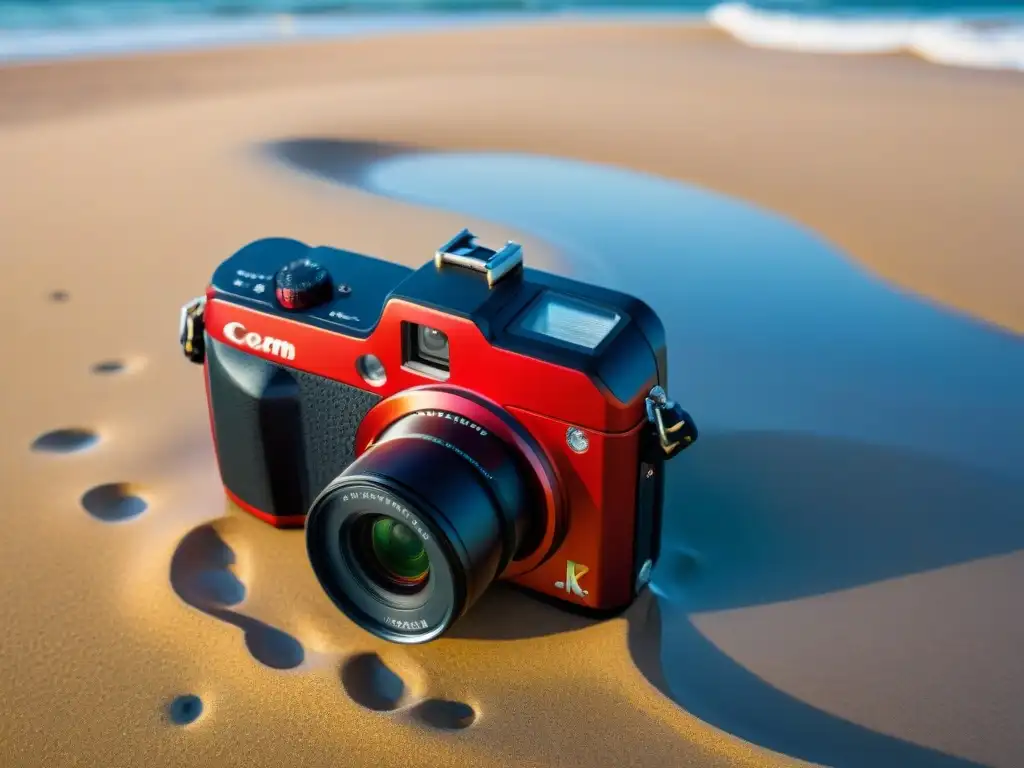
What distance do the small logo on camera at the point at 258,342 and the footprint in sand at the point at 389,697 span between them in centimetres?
55

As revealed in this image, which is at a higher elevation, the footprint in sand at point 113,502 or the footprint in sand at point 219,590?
the footprint in sand at point 113,502

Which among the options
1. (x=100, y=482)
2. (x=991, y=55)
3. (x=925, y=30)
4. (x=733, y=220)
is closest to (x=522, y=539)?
(x=100, y=482)

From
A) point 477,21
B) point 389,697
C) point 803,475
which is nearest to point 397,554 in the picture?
point 389,697

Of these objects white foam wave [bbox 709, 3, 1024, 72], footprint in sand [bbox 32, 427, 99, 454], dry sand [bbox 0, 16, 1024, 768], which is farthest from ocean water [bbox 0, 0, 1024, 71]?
footprint in sand [bbox 32, 427, 99, 454]

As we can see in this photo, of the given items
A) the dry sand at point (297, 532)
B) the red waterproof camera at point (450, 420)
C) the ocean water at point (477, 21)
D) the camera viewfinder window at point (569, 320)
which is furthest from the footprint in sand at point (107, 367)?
the ocean water at point (477, 21)

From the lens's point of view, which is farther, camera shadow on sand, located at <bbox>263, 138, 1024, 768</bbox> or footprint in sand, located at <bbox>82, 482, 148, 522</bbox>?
footprint in sand, located at <bbox>82, 482, 148, 522</bbox>

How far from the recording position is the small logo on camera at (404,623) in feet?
5.77

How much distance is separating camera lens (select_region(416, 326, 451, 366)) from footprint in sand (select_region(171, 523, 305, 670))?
556mm

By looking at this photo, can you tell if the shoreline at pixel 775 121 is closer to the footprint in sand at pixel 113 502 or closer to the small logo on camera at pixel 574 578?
the small logo on camera at pixel 574 578

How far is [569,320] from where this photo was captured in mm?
1746

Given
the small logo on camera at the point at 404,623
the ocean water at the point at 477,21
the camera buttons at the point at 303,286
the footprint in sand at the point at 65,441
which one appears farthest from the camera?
the ocean water at the point at 477,21

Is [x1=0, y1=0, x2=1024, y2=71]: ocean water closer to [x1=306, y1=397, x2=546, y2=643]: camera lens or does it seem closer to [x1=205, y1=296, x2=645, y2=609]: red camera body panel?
[x1=205, y1=296, x2=645, y2=609]: red camera body panel

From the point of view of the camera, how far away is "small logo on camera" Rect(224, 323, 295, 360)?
6.29 ft

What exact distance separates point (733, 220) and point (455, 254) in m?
2.12
